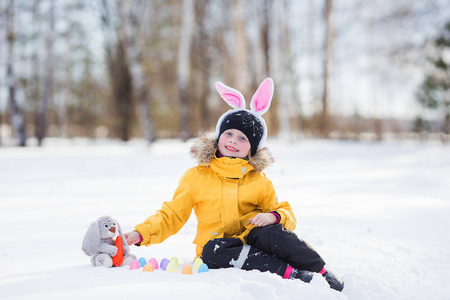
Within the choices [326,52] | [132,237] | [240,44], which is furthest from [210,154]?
[326,52]

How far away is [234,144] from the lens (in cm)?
241

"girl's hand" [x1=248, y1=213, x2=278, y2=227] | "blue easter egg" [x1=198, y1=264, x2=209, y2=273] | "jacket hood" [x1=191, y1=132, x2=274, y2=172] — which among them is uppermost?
"jacket hood" [x1=191, y1=132, x2=274, y2=172]

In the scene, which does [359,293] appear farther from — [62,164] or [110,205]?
[62,164]

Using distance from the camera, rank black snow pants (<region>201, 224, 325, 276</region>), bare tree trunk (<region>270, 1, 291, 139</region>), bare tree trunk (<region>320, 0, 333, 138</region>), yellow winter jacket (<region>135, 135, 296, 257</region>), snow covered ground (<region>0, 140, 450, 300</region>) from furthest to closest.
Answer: bare tree trunk (<region>320, 0, 333, 138</region>), bare tree trunk (<region>270, 1, 291, 139</region>), yellow winter jacket (<region>135, 135, 296, 257</region>), black snow pants (<region>201, 224, 325, 276</region>), snow covered ground (<region>0, 140, 450, 300</region>)

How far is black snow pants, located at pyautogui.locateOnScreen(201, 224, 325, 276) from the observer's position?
6.83 feet

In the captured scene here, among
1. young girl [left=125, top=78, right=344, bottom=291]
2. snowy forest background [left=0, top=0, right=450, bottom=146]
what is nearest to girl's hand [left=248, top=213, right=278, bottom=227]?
young girl [left=125, top=78, right=344, bottom=291]

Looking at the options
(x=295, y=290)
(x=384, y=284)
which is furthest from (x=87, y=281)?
(x=384, y=284)

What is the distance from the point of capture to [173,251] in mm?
2709

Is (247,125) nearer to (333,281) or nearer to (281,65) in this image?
(333,281)

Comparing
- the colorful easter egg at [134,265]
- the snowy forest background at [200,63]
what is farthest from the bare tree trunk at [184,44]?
the colorful easter egg at [134,265]

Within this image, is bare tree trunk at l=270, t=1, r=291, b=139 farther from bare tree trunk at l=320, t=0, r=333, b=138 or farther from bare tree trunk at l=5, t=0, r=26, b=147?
bare tree trunk at l=5, t=0, r=26, b=147

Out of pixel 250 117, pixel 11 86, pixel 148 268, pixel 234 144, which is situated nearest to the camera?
pixel 148 268

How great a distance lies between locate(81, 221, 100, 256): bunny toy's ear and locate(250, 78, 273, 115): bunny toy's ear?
127cm

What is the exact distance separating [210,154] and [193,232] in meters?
1.09
